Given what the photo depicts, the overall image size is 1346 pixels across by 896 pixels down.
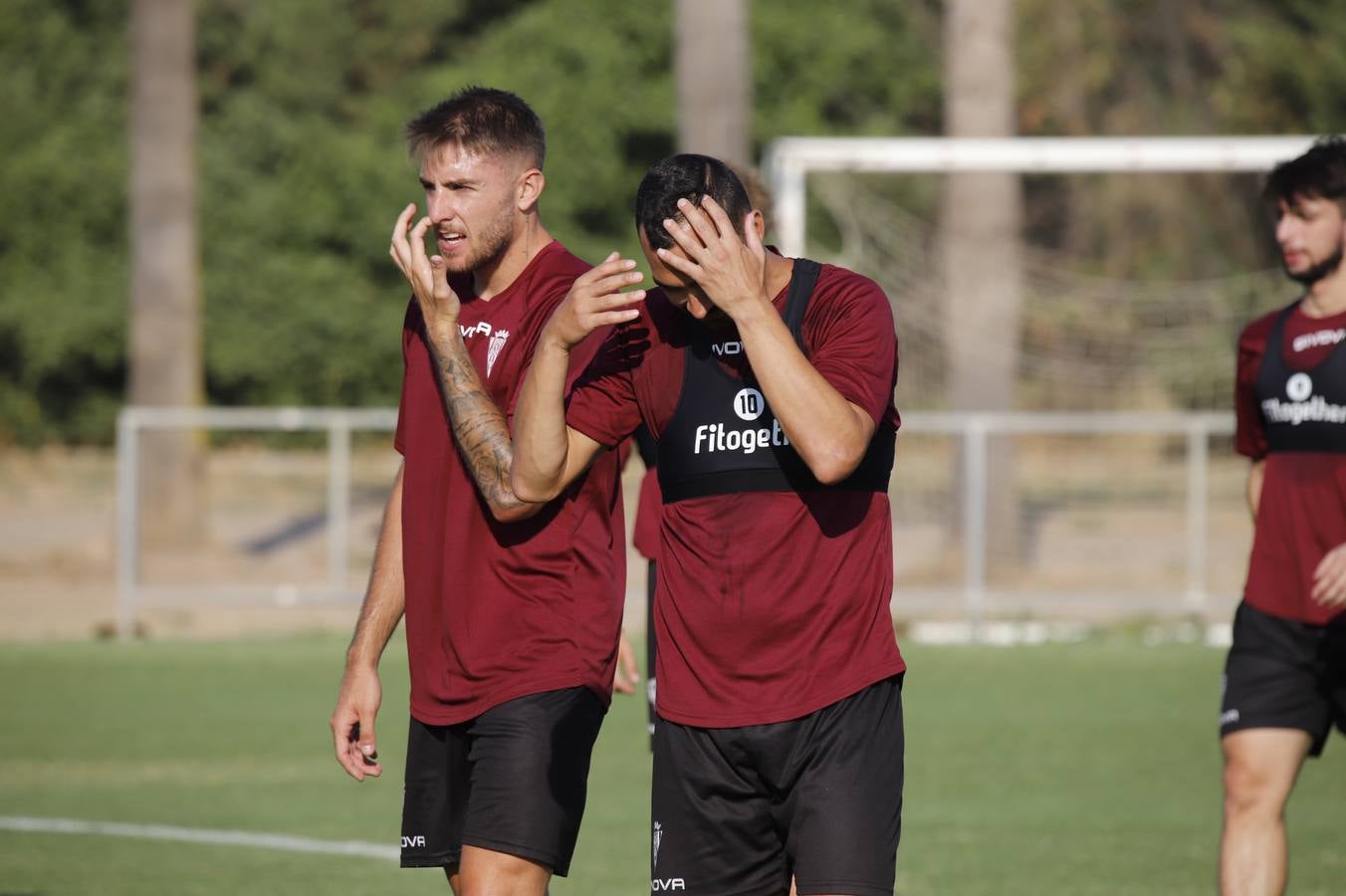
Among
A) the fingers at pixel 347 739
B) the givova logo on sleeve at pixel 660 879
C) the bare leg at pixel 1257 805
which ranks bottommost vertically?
the bare leg at pixel 1257 805

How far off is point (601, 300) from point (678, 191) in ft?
0.97

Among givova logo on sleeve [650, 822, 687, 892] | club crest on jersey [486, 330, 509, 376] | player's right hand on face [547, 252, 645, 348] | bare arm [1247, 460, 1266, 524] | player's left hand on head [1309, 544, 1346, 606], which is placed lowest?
givova logo on sleeve [650, 822, 687, 892]

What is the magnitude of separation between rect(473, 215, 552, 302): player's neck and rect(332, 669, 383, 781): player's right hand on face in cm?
104

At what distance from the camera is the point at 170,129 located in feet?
74.1

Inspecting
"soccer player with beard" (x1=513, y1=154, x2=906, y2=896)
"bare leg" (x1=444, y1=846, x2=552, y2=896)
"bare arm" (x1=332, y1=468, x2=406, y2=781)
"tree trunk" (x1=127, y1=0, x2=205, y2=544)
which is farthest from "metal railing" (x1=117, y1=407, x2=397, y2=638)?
→ "soccer player with beard" (x1=513, y1=154, x2=906, y2=896)

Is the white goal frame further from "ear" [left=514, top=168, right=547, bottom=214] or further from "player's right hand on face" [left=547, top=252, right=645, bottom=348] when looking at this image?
"player's right hand on face" [left=547, top=252, right=645, bottom=348]

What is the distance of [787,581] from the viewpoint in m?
4.15

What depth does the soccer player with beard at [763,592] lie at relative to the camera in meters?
4.11

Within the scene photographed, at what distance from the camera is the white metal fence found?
57.2 feet

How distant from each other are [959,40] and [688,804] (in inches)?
726

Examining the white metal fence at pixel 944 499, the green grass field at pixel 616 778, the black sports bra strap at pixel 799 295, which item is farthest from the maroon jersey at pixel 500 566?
the white metal fence at pixel 944 499

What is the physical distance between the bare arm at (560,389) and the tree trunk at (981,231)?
16403 mm

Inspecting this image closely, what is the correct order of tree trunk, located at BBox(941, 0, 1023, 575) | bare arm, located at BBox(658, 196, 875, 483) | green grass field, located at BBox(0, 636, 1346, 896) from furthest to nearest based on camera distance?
tree trunk, located at BBox(941, 0, 1023, 575), green grass field, located at BBox(0, 636, 1346, 896), bare arm, located at BBox(658, 196, 875, 483)

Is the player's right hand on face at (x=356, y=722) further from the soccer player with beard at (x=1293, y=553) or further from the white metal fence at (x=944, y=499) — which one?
the white metal fence at (x=944, y=499)
